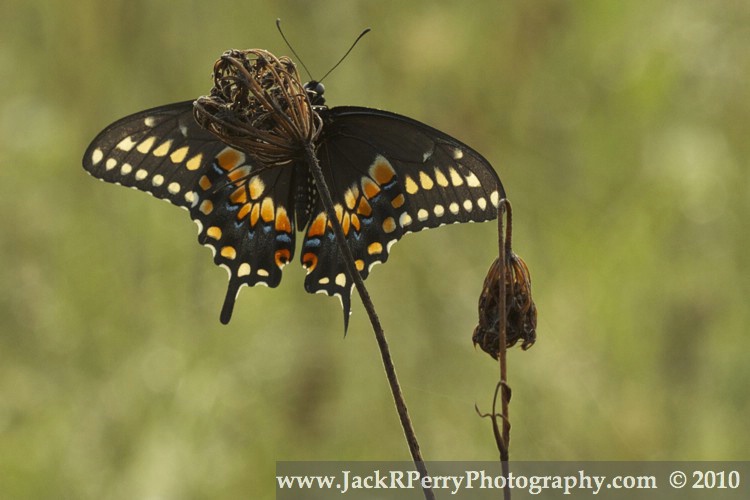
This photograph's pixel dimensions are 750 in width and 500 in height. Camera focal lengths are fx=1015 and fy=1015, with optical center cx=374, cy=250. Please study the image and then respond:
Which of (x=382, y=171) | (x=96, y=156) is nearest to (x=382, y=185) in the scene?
(x=382, y=171)

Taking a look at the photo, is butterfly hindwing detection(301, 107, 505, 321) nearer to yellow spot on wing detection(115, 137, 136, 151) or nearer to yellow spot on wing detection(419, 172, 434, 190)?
yellow spot on wing detection(419, 172, 434, 190)

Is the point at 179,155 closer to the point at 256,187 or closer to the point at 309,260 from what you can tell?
the point at 256,187

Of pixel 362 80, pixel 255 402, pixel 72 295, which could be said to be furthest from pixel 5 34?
pixel 255 402

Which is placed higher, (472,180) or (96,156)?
(96,156)

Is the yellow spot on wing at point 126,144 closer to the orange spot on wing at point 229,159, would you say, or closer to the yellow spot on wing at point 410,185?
the orange spot on wing at point 229,159

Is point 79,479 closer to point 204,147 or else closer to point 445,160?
point 204,147
